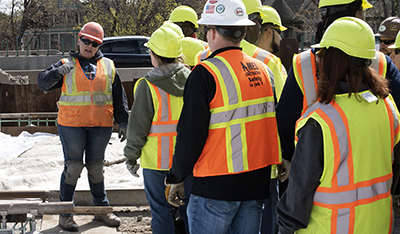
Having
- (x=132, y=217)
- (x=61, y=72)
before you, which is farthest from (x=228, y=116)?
(x=132, y=217)

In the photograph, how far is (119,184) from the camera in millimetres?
6500

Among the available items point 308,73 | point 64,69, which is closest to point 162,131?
point 308,73

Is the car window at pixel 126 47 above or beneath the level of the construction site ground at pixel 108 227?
above

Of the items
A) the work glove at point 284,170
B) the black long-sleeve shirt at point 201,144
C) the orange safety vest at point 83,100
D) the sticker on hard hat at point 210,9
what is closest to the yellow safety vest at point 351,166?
the black long-sleeve shirt at point 201,144

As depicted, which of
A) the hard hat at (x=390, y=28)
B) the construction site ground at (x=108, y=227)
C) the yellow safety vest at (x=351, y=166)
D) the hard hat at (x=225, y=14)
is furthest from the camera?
the hard hat at (x=390, y=28)

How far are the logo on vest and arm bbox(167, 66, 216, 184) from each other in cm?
26

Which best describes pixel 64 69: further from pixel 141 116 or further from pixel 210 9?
pixel 210 9

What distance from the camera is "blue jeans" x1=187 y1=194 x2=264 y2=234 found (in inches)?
105

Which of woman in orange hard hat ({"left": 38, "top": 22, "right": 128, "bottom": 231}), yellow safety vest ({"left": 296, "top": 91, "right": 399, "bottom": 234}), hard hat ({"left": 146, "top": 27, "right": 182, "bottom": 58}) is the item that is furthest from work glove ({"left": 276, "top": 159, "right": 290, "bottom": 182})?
woman in orange hard hat ({"left": 38, "top": 22, "right": 128, "bottom": 231})

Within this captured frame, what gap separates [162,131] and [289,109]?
1340 millimetres

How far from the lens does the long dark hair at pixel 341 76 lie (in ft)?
7.31

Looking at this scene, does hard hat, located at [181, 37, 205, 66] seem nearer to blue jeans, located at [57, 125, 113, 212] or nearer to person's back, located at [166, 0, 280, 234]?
blue jeans, located at [57, 125, 113, 212]

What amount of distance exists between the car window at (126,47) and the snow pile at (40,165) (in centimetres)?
646

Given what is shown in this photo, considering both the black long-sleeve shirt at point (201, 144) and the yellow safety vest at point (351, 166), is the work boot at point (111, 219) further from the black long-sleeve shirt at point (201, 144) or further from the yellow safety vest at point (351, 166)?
the yellow safety vest at point (351, 166)
